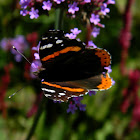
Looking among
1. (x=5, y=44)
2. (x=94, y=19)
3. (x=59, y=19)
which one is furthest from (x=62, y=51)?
(x=5, y=44)

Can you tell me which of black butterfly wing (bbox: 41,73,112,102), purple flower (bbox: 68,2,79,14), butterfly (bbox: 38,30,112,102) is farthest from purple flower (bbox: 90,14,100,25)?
black butterfly wing (bbox: 41,73,112,102)

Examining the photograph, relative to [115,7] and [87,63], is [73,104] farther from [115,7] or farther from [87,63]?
[115,7]

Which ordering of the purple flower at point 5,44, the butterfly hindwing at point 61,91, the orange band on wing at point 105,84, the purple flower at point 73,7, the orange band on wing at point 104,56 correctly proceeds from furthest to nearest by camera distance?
the purple flower at point 5,44 → the purple flower at point 73,7 → the orange band on wing at point 104,56 → the orange band on wing at point 105,84 → the butterfly hindwing at point 61,91

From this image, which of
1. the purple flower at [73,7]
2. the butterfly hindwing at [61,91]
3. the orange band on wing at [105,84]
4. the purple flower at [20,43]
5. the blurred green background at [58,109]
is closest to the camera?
the butterfly hindwing at [61,91]

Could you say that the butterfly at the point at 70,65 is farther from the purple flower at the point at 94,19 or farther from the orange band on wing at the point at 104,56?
the purple flower at the point at 94,19

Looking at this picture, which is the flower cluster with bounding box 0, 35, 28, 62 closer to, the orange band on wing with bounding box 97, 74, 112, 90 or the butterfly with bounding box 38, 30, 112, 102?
the butterfly with bounding box 38, 30, 112, 102

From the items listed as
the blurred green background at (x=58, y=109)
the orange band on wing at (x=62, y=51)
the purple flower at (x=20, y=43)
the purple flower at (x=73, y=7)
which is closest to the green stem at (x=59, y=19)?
the purple flower at (x=73, y=7)
